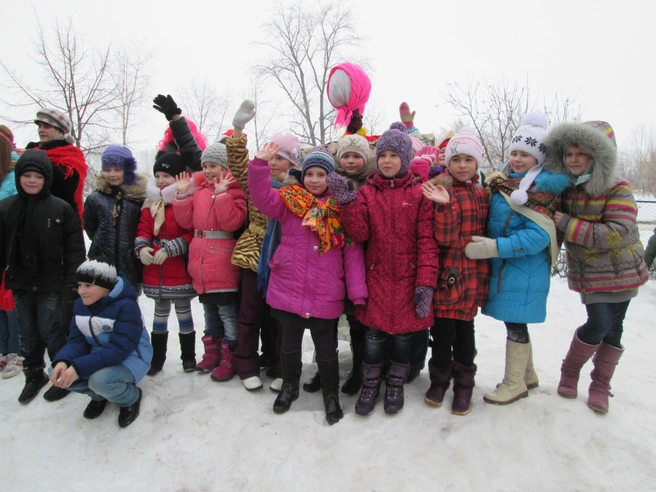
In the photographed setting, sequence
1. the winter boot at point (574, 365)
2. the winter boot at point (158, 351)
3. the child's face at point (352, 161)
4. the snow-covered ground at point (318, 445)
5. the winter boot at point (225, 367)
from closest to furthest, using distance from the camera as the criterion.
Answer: the snow-covered ground at point (318, 445)
the winter boot at point (574, 365)
the child's face at point (352, 161)
the winter boot at point (225, 367)
the winter boot at point (158, 351)

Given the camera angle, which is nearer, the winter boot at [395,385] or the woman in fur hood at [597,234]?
the woman in fur hood at [597,234]

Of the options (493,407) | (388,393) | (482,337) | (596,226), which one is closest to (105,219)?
(388,393)

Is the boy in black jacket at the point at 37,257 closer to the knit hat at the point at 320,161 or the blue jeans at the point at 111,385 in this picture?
the blue jeans at the point at 111,385

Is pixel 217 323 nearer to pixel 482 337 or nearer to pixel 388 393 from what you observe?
pixel 388 393

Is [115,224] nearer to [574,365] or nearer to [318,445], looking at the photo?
[318,445]

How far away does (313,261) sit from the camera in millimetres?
2746

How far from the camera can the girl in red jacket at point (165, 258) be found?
11.0 ft

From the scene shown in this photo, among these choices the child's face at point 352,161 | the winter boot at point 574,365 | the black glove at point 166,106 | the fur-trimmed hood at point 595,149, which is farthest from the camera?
the black glove at point 166,106

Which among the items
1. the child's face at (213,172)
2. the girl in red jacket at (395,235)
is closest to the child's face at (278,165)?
the child's face at (213,172)

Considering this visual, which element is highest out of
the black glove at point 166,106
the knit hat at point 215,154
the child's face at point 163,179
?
the black glove at point 166,106

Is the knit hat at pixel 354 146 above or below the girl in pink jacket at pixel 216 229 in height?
above

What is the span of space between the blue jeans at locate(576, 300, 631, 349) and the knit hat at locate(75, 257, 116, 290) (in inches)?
134

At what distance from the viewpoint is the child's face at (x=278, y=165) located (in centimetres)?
321

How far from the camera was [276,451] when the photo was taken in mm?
2527
